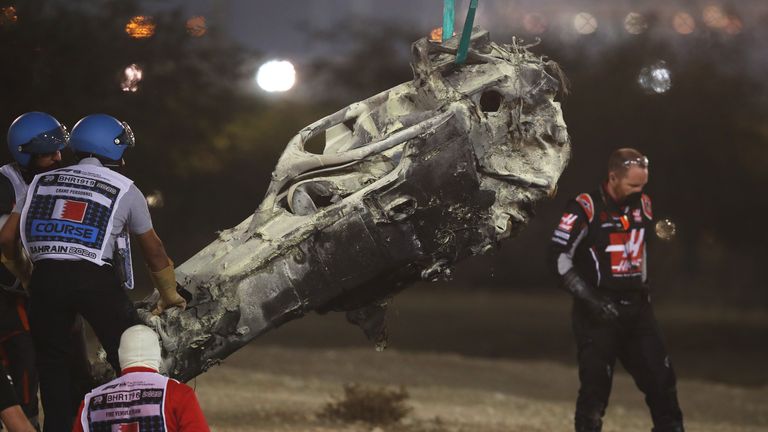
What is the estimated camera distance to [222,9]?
22.3m

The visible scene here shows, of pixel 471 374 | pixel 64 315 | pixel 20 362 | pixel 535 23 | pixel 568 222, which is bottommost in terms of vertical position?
pixel 471 374

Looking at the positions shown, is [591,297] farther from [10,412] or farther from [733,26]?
[733,26]

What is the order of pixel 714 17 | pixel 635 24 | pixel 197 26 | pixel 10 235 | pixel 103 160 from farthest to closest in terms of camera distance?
pixel 635 24 → pixel 714 17 → pixel 197 26 → pixel 10 235 → pixel 103 160

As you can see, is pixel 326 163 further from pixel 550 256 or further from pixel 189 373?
pixel 550 256

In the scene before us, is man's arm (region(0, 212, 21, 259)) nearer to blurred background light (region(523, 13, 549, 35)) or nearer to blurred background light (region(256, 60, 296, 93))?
blurred background light (region(256, 60, 296, 93))

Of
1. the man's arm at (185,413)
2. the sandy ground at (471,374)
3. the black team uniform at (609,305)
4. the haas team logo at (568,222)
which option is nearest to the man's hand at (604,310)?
the black team uniform at (609,305)

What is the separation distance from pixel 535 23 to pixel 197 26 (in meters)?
12.0

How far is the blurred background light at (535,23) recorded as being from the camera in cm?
2728

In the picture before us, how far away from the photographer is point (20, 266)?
750cm

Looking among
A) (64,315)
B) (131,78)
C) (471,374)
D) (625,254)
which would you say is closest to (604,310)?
(625,254)

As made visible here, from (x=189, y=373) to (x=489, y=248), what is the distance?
1.93 meters

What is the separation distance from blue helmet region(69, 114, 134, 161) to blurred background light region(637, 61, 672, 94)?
17.5 m

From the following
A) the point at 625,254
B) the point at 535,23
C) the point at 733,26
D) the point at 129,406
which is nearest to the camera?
the point at 129,406

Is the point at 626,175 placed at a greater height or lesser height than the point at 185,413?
lesser
